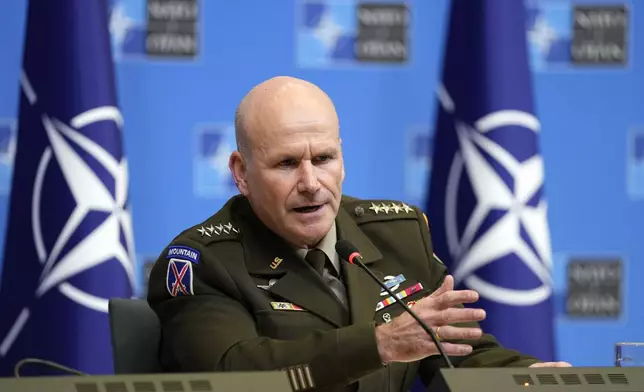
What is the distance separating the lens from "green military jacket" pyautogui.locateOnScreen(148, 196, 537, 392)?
2.32 metres

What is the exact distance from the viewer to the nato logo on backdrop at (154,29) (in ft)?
13.8

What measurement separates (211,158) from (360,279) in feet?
6.01

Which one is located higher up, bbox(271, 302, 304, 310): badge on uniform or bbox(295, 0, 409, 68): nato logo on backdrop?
bbox(295, 0, 409, 68): nato logo on backdrop

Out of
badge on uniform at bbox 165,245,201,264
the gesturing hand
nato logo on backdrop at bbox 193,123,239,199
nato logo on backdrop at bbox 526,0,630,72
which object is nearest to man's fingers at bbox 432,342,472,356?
the gesturing hand

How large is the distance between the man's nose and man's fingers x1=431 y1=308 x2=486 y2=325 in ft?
1.72

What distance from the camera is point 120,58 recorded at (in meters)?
4.20

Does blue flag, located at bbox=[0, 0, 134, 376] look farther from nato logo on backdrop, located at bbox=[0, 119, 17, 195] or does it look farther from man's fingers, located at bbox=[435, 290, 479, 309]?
man's fingers, located at bbox=[435, 290, 479, 309]

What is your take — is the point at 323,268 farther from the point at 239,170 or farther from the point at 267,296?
the point at 239,170

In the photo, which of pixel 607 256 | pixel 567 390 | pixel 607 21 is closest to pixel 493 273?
pixel 607 256

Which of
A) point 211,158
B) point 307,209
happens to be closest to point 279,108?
point 307,209

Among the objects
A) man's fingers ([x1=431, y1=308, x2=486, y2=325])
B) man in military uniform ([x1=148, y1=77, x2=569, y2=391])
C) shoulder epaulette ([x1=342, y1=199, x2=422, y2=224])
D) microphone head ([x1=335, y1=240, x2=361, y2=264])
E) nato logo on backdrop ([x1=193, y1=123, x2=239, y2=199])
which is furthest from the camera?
nato logo on backdrop ([x1=193, y1=123, x2=239, y2=199])

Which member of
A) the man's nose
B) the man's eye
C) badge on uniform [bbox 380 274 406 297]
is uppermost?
the man's eye

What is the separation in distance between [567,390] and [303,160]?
36.8 inches

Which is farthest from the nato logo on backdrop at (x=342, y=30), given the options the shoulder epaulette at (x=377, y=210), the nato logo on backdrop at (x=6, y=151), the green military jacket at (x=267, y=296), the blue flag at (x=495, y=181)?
→ the green military jacket at (x=267, y=296)
